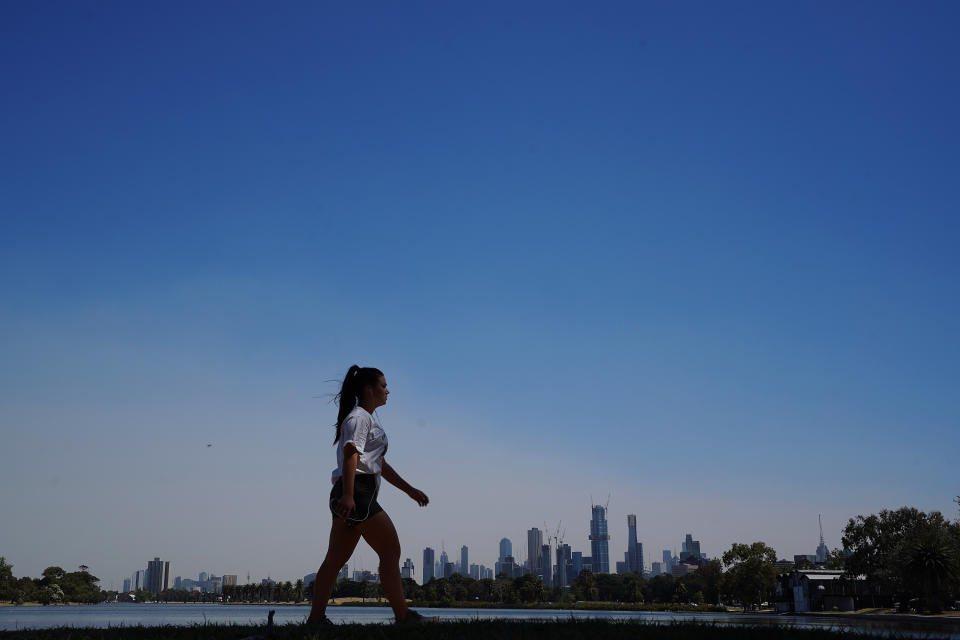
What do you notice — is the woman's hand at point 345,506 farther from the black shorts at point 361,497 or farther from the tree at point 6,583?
the tree at point 6,583

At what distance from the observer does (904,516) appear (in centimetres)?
8600

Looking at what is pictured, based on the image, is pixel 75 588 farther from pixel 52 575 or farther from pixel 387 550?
pixel 387 550

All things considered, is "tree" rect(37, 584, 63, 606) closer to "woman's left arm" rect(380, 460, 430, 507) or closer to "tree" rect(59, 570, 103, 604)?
"tree" rect(59, 570, 103, 604)

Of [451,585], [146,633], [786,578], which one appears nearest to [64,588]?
[451,585]

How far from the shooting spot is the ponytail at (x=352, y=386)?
24.4 feet

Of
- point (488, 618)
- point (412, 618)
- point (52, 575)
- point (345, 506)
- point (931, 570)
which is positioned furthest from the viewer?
point (52, 575)

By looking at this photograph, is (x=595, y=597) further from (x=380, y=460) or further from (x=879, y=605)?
(x=380, y=460)

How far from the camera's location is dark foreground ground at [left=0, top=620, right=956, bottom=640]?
5.49 metres

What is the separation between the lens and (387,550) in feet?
23.0

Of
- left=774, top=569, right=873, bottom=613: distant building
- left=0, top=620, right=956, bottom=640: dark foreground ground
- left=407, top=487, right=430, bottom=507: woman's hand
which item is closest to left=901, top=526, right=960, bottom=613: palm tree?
left=774, top=569, right=873, bottom=613: distant building

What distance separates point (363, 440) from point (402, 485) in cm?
96

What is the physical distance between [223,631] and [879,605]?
103888 mm

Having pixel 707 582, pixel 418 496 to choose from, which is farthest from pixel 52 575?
pixel 418 496

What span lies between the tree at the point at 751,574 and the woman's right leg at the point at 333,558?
109389 millimetres
